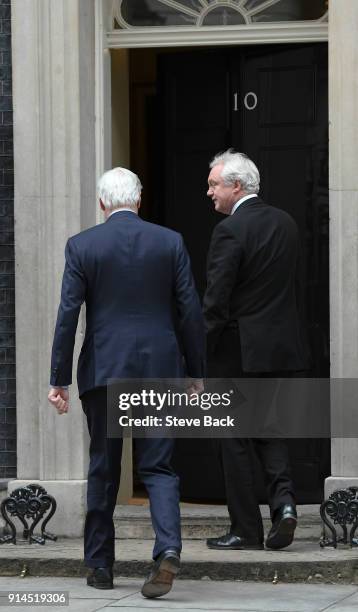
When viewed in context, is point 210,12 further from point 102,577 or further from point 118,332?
point 102,577

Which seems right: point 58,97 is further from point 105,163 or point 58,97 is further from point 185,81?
point 185,81

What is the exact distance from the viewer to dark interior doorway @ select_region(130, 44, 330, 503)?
8.91 meters

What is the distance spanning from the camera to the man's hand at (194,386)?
6910 millimetres

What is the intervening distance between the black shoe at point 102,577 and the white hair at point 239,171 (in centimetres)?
202

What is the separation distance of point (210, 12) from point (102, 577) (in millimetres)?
3447

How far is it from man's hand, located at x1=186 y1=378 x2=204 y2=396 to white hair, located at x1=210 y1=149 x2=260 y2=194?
4.25 feet

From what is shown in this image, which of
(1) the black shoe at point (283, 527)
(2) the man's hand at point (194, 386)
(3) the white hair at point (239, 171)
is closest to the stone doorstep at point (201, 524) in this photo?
(1) the black shoe at point (283, 527)

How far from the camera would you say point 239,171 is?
25.6ft

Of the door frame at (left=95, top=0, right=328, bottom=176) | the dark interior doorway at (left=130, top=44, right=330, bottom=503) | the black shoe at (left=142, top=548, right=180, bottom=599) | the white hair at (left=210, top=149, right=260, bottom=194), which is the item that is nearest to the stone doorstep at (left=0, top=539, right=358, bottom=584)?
the black shoe at (left=142, top=548, right=180, bottom=599)

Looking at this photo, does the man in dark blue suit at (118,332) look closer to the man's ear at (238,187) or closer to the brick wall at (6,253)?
the man's ear at (238,187)

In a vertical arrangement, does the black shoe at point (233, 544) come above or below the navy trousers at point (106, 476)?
below

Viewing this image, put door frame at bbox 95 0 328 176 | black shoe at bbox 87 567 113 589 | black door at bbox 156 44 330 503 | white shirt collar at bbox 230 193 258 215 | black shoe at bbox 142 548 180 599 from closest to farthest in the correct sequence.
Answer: black shoe at bbox 142 548 180 599 < black shoe at bbox 87 567 113 589 < white shirt collar at bbox 230 193 258 215 < door frame at bbox 95 0 328 176 < black door at bbox 156 44 330 503

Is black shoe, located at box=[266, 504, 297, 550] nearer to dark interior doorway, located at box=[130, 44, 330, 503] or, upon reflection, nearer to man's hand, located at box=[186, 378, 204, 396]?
man's hand, located at box=[186, 378, 204, 396]

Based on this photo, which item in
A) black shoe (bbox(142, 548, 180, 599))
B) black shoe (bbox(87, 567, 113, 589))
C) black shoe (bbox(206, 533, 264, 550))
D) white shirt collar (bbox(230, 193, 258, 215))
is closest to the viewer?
black shoe (bbox(142, 548, 180, 599))
